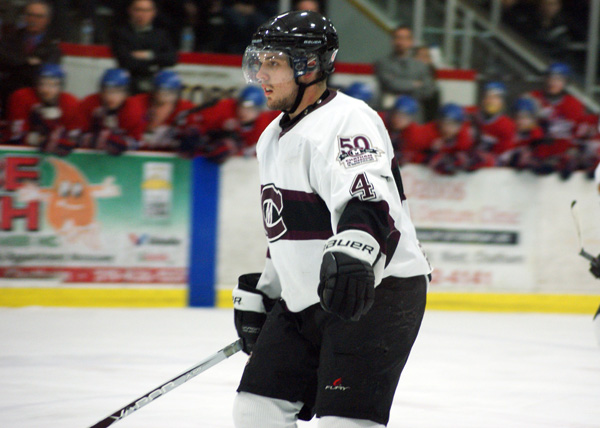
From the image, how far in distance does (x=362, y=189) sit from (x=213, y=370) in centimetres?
229

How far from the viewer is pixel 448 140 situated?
5.86m

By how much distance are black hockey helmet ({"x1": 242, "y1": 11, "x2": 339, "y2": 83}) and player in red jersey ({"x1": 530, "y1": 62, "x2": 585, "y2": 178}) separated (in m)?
4.12

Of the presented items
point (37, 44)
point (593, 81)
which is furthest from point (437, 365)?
point (593, 81)

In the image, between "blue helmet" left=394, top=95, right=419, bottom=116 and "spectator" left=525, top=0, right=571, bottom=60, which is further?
"spectator" left=525, top=0, right=571, bottom=60

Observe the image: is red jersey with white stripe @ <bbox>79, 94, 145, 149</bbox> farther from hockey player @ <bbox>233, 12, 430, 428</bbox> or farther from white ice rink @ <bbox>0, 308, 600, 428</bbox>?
hockey player @ <bbox>233, 12, 430, 428</bbox>

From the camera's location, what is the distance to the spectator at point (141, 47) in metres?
5.73

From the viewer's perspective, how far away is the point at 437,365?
416cm

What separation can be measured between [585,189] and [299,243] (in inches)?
174

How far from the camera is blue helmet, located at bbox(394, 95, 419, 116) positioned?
5.79m

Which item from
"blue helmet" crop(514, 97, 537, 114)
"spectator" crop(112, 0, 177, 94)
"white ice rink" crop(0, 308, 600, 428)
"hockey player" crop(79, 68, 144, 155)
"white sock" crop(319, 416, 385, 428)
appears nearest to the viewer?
"white sock" crop(319, 416, 385, 428)

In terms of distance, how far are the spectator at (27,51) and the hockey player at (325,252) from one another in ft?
11.6

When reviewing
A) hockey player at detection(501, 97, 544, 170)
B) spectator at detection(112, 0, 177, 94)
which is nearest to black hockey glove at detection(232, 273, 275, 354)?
spectator at detection(112, 0, 177, 94)

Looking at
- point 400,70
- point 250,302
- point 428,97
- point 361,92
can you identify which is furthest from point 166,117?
point 250,302

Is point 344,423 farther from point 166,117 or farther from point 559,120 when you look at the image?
point 559,120
